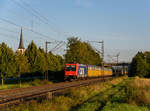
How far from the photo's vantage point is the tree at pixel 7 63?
2802cm

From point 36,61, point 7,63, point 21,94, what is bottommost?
point 21,94

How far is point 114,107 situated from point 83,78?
31.2m

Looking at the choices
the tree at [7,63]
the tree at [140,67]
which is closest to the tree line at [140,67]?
the tree at [140,67]

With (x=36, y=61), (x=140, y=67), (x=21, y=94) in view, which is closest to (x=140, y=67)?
(x=140, y=67)

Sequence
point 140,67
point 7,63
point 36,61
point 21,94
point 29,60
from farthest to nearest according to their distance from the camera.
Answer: point 140,67
point 29,60
point 36,61
point 7,63
point 21,94

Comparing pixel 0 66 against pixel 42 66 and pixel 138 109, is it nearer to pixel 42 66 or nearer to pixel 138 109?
pixel 42 66

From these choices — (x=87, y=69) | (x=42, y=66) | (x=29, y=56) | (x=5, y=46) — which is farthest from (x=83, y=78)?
(x=5, y=46)

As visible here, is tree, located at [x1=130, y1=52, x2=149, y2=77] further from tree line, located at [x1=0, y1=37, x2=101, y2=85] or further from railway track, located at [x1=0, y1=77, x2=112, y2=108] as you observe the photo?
railway track, located at [x1=0, y1=77, x2=112, y2=108]

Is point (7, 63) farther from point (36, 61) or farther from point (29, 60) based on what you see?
point (29, 60)

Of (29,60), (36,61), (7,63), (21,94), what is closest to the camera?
(21,94)

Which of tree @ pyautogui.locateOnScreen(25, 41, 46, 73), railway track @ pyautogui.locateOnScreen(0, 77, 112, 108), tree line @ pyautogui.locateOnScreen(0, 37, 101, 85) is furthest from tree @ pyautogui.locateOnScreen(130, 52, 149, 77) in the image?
railway track @ pyautogui.locateOnScreen(0, 77, 112, 108)

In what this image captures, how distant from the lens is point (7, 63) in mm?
28469

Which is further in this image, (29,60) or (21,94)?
(29,60)

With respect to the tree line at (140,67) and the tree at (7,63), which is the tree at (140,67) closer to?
the tree line at (140,67)
